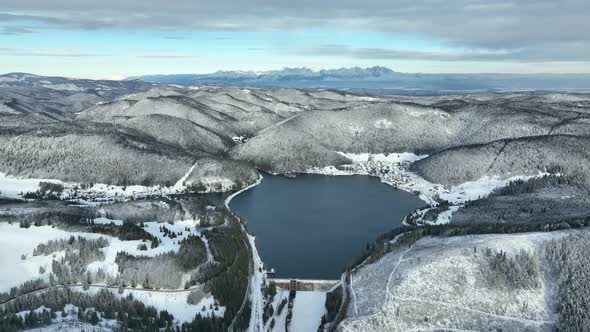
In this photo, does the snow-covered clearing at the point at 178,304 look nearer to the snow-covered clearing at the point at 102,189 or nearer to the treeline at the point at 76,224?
the treeline at the point at 76,224

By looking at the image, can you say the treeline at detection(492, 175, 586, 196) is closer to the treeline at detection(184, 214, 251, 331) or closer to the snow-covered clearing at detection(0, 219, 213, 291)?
the treeline at detection(184, 214, 251, 331)

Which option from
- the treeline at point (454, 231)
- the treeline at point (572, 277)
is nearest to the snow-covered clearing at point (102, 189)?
the treeline at point (454, 231)

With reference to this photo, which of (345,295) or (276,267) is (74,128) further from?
(345,295)

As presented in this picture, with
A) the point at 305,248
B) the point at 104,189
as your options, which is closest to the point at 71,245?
the point at 305,248

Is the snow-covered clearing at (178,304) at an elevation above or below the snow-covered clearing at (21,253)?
below

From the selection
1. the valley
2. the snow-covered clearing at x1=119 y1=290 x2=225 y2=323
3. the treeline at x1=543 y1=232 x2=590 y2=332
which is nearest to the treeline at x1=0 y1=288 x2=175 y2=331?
the valley

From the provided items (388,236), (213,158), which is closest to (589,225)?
(388,236)
